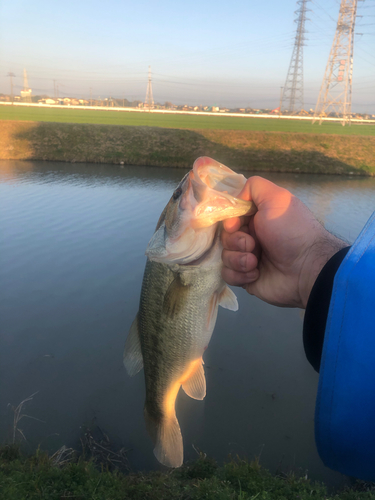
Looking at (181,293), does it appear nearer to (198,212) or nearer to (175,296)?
(175,296)

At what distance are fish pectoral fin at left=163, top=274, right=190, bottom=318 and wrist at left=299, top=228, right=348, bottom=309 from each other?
729mm

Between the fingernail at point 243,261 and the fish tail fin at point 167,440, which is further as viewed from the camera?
the fish tail fin at point 167,440

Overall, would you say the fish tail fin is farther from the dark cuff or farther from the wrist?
the wrist

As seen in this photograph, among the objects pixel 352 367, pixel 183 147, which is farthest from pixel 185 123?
pixel 352 367

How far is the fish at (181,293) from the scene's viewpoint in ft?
5.27

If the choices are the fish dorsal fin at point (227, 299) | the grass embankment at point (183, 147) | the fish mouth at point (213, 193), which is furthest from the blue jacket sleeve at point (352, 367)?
the grass embankment at point (183, 147)

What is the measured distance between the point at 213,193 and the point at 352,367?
3.05 ft

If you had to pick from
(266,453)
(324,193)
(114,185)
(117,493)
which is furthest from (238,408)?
(324,193)

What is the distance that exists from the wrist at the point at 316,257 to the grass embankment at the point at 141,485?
64.3 inches

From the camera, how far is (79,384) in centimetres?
438

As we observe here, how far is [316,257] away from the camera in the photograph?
73.5 inches

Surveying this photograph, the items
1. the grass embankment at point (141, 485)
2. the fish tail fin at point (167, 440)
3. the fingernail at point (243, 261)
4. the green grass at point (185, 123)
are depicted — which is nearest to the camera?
the fingernail at point (243, 261)

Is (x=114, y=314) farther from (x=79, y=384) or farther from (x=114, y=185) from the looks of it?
(x=114, y=185)

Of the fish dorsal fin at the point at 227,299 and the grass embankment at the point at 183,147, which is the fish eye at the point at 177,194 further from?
the grass embankment at the point at 183,147
